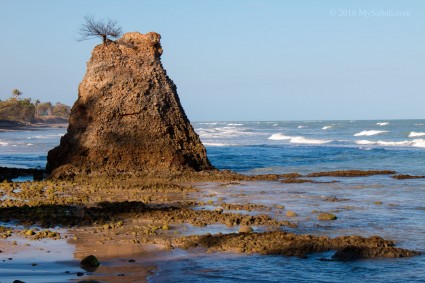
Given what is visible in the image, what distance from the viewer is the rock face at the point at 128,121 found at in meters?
23.1

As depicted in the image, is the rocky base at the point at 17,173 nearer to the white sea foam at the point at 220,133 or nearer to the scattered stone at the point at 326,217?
the scattered stone at the point at 326,217

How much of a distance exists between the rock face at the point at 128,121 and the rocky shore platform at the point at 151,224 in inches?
115

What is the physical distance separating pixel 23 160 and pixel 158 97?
13843 mm

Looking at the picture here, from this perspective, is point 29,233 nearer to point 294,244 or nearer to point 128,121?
point 294,244

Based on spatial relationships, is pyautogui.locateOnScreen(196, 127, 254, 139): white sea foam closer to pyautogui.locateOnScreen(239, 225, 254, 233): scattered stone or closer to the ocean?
the ocean

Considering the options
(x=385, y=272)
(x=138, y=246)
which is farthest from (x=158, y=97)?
(x=385, y=272)

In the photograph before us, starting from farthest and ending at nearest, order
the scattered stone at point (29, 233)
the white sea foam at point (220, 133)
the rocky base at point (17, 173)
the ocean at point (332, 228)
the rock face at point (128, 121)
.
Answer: the white sea foam at point (220, 133) < the rock face at point (128, 121) < the rocky base at point (17, 173) < the scattered stone at point (29, 233) < the ocean at point (332, 228)

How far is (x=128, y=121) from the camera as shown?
23.4 metres

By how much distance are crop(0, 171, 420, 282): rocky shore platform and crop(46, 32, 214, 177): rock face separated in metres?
2.92

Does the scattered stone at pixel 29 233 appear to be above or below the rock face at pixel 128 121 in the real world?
below

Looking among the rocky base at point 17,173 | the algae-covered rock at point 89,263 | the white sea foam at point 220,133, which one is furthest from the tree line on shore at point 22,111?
the algae-covered rock at point 89,263

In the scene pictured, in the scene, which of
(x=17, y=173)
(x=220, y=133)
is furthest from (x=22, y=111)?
(x=17, y=173)

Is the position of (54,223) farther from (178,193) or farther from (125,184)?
(125,184)

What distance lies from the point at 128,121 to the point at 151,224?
1087cm
